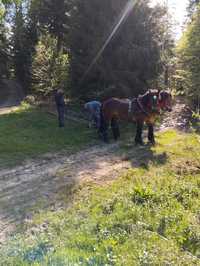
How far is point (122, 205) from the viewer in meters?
5.40

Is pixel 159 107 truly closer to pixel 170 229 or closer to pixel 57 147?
pixel 57 147

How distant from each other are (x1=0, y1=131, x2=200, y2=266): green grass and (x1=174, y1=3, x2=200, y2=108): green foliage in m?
9.23

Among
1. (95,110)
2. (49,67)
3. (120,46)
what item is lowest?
(95,110)

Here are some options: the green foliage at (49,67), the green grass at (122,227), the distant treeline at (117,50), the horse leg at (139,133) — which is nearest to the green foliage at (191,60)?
the distant treeline at (117,50)

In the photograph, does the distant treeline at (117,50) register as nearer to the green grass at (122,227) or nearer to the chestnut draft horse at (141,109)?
the chestnut draft horse at (141,109)

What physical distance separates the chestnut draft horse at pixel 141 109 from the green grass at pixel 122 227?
9.00 ft

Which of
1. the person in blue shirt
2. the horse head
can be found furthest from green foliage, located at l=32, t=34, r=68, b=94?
the horse head

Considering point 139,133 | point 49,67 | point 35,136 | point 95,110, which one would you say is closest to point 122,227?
point 139,133

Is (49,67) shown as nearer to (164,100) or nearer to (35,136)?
(35,136)

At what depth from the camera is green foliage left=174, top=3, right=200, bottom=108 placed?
50.1 ft

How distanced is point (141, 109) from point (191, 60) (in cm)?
734

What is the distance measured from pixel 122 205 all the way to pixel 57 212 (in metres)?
1.06

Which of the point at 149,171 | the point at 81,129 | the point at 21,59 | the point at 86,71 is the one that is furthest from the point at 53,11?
the point at 149,171

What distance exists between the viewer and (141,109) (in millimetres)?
9719
